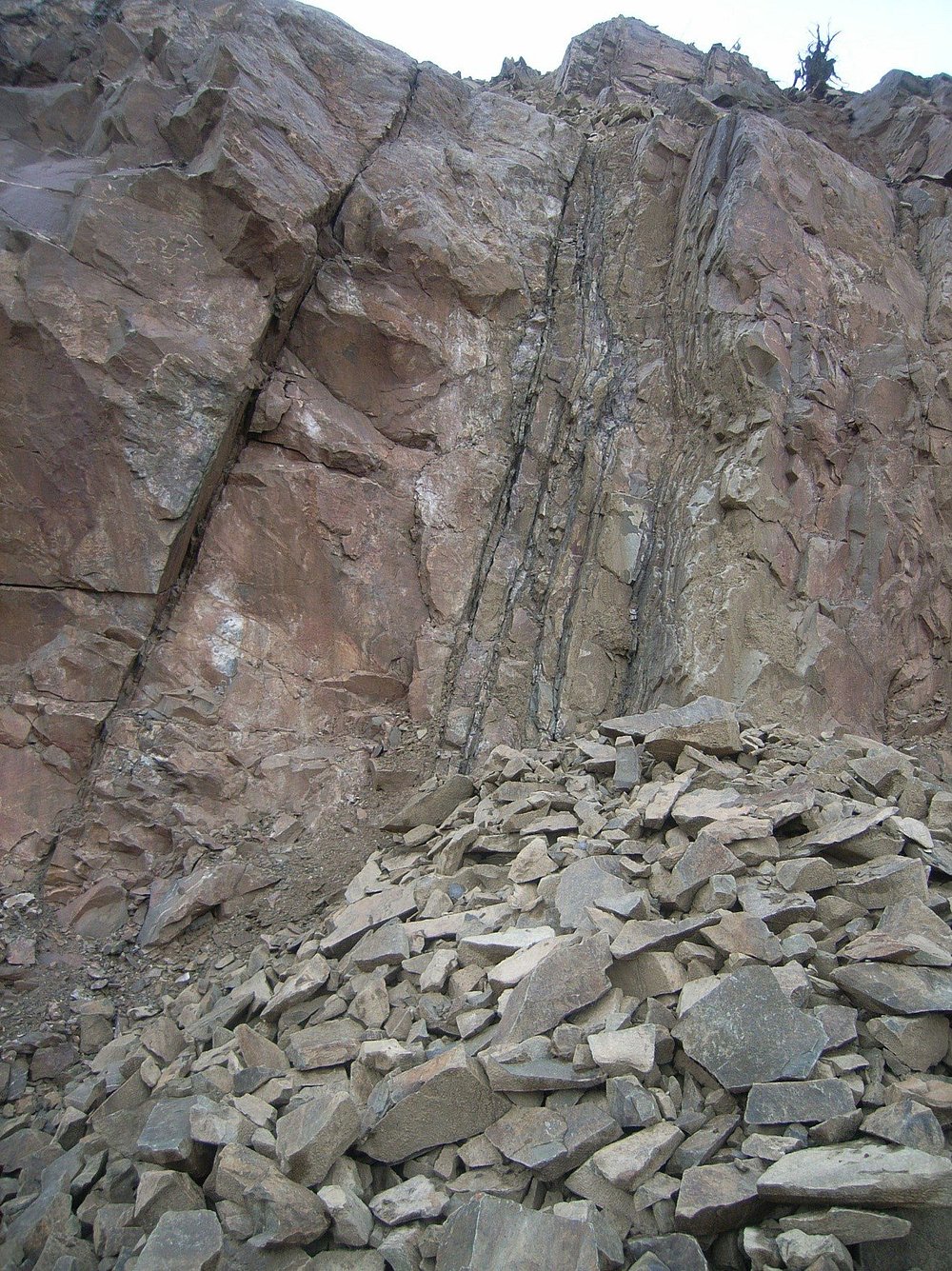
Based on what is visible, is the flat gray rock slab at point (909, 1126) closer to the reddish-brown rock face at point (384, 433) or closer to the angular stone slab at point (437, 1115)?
the angular stone slab at point (437, 1115)

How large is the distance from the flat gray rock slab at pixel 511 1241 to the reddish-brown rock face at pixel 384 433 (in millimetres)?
4615

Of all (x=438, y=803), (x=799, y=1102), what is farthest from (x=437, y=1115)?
(x=438, y=803)

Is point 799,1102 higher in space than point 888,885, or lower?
lower

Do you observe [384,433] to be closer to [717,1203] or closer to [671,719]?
[671,719]

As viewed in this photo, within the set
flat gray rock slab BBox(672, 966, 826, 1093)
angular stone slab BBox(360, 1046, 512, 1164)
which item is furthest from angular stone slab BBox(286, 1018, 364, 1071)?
flat gray rock slab BBox(672, 966, 826, 1093)

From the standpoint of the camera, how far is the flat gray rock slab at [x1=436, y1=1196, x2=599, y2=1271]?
2510 mm

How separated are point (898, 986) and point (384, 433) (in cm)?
700

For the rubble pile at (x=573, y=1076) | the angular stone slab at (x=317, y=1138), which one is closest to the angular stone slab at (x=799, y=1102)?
the rubble pile at (x=573, y=1076)

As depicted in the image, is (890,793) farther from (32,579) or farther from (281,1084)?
(32,579)

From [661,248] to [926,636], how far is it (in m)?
5.74

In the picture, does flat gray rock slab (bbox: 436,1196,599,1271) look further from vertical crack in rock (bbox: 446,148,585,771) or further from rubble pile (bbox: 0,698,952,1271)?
vertical crack in rock (bbox: 446,148,585,771)

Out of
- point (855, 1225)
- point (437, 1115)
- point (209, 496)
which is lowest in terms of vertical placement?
point (437, 1115)

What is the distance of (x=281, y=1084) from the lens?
3760 millimetres

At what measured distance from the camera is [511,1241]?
2.59 meters
